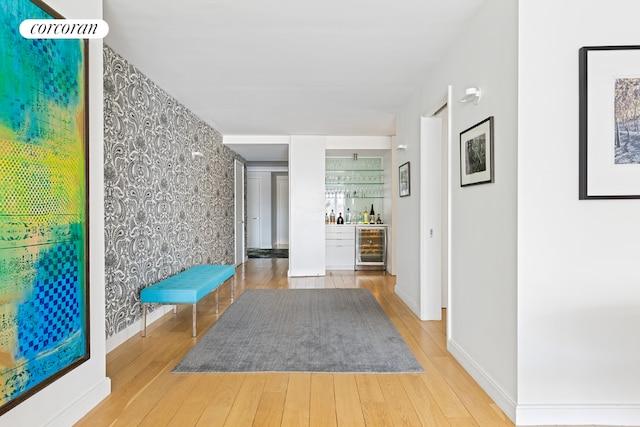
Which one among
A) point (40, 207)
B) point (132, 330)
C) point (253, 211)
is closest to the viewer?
point (40, 207)

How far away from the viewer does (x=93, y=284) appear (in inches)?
86.9

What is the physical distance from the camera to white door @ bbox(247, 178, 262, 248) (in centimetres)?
Answer: 1091

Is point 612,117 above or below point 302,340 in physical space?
above

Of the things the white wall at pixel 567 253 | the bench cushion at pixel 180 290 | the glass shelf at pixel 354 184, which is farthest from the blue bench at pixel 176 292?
the glass shelf at pixel 354 184

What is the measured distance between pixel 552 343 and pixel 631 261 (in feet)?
1.89

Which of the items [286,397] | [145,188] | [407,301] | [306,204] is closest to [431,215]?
[407,301]

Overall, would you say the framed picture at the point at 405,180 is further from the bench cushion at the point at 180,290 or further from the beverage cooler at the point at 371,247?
the beverage cooler at the point at 371,247

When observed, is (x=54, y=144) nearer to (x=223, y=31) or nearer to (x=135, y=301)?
(x=223, y=31)

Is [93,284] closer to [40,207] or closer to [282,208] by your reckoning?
[40,207]

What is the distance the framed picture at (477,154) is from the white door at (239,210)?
5.81m

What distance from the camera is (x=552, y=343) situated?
2053 millimetres

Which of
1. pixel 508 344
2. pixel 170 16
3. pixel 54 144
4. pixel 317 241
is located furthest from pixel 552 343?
pixel 317 241

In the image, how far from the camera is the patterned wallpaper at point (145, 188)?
3.13m

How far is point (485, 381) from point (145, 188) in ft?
10.6
